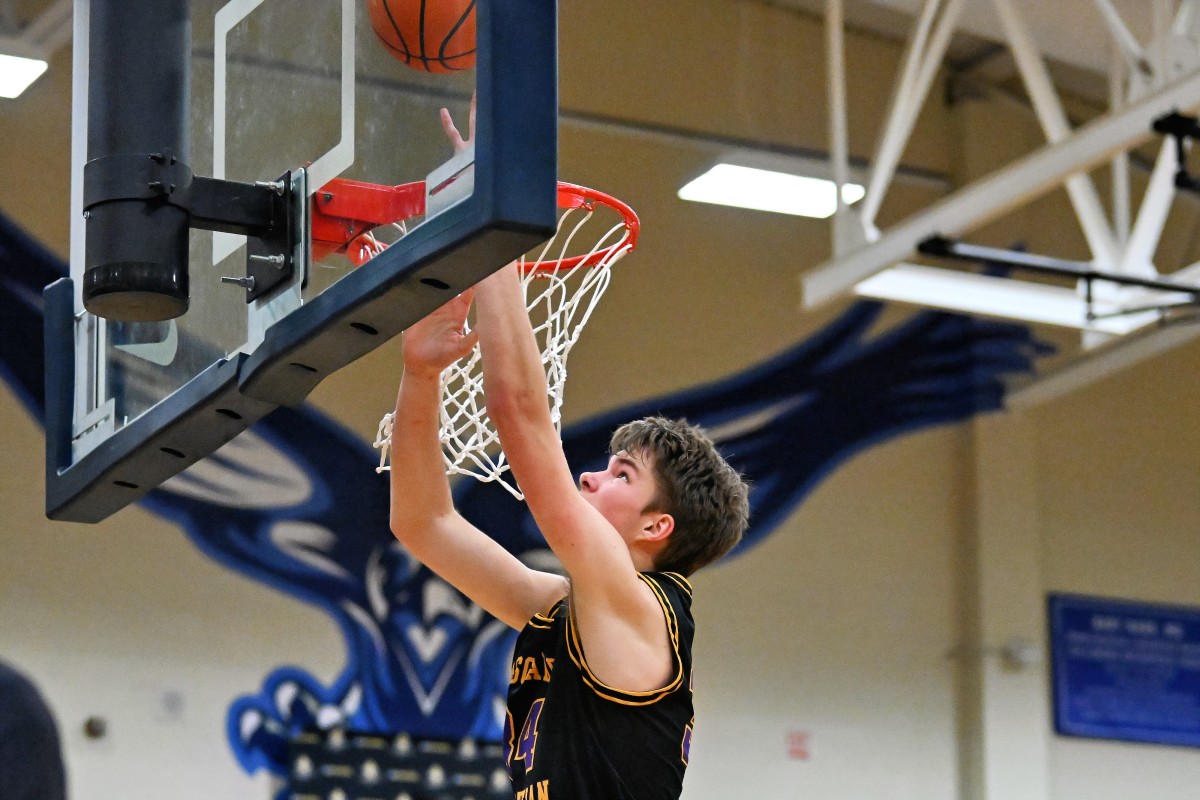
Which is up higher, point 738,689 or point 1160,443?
point 1160,443

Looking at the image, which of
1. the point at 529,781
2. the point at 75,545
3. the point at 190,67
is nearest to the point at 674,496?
the point at 529,781

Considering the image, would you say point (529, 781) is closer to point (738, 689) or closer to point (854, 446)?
point (738, 689)

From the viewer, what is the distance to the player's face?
3.45m

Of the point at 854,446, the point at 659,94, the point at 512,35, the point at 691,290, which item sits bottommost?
the point at 512,35

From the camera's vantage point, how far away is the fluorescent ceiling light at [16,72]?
25.7ft

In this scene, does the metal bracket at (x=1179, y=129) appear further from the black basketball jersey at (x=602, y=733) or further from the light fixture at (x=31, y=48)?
the light fixture at (x=31, y=48)

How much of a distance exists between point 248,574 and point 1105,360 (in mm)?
5385

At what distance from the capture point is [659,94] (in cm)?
1038

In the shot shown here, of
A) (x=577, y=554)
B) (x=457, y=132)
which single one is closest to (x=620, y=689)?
(x=577, y=554)

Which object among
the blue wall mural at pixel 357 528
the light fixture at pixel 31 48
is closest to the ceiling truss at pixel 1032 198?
the blue wall mural at pixel 357 528

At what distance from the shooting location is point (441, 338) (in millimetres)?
3213

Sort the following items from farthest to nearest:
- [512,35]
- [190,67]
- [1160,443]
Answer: [1160,443]
[190,67]
[512,35]

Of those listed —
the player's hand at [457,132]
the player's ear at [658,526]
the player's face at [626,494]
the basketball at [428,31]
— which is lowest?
the player's ear at [658,526]

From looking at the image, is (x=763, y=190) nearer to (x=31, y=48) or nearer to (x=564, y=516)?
(x=31, y=48)
